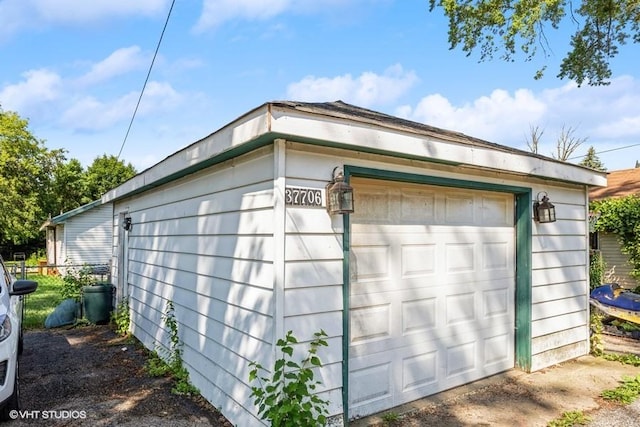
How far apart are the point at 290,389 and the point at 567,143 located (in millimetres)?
28900

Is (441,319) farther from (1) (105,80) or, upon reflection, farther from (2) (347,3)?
(1) (105,80)

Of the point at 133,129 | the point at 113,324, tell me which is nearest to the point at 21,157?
the point at 133,129

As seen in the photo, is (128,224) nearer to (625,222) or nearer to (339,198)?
(339,198)

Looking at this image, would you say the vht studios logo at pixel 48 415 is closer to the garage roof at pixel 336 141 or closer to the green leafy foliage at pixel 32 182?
the garage roof at pixel 336 141

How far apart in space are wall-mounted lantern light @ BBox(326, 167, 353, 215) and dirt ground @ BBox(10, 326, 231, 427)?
78.4 inches

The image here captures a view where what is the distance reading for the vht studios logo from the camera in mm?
3365

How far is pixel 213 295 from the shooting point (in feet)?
11.8

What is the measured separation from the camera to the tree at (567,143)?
25516 millimetres

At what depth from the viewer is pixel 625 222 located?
10.2m

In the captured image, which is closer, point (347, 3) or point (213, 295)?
point (213, 295)

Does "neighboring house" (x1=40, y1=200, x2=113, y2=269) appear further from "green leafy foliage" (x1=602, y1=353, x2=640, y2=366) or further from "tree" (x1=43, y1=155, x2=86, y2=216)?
"green leafy foliage" (x1=602, y1=353, x2=640, y2=366)

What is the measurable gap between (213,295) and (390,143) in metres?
2.04

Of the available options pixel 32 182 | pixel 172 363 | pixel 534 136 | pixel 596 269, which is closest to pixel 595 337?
pixel 172 363

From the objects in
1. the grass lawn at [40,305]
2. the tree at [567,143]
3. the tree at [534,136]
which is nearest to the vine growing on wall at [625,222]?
the grass lawn at [40,305]
